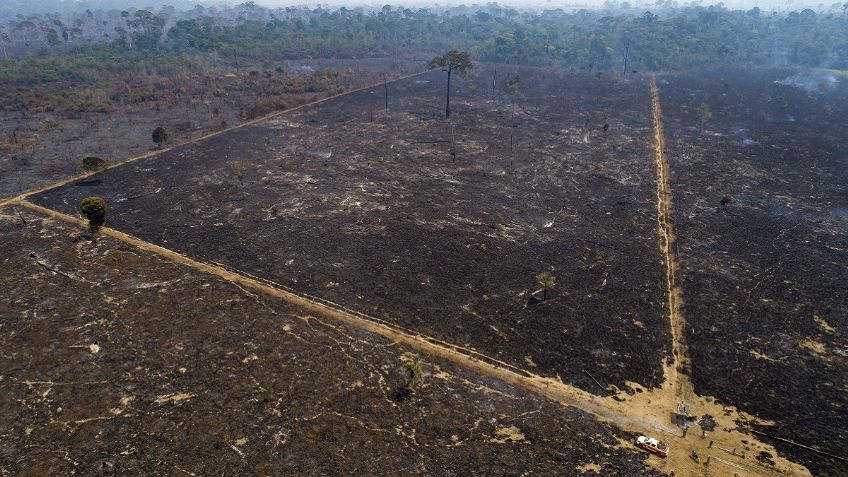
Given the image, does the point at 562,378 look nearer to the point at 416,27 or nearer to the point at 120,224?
the point at 120,224

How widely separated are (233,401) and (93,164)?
137ft

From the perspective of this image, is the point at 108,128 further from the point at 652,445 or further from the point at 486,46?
the point at 486,46

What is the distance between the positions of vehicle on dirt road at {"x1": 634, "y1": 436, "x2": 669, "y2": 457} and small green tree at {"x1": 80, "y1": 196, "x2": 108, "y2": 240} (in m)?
42.0

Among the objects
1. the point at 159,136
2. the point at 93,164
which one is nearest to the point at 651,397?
the point at 93,164

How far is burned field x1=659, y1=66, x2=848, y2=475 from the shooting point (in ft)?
89.2

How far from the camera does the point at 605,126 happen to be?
75.1 meters

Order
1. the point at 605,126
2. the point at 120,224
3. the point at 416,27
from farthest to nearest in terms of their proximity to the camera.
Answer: the point at 416,27
the point at 605,126
the point at 120,224

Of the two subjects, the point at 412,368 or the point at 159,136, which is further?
the point at 159,136

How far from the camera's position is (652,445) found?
78.1 feet

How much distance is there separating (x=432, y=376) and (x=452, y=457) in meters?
5.63

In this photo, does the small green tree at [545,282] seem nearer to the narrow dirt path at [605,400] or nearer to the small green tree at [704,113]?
the narrow dirt path at [605,400]

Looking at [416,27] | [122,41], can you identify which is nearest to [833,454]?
A: [122,41]

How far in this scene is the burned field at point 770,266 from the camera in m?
27.2

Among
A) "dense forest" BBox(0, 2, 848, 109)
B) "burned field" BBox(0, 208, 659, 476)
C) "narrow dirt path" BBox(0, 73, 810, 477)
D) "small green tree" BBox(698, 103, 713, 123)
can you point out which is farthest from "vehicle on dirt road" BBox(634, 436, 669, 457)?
"dense forest" BBox(0, 2, 848, 109)
